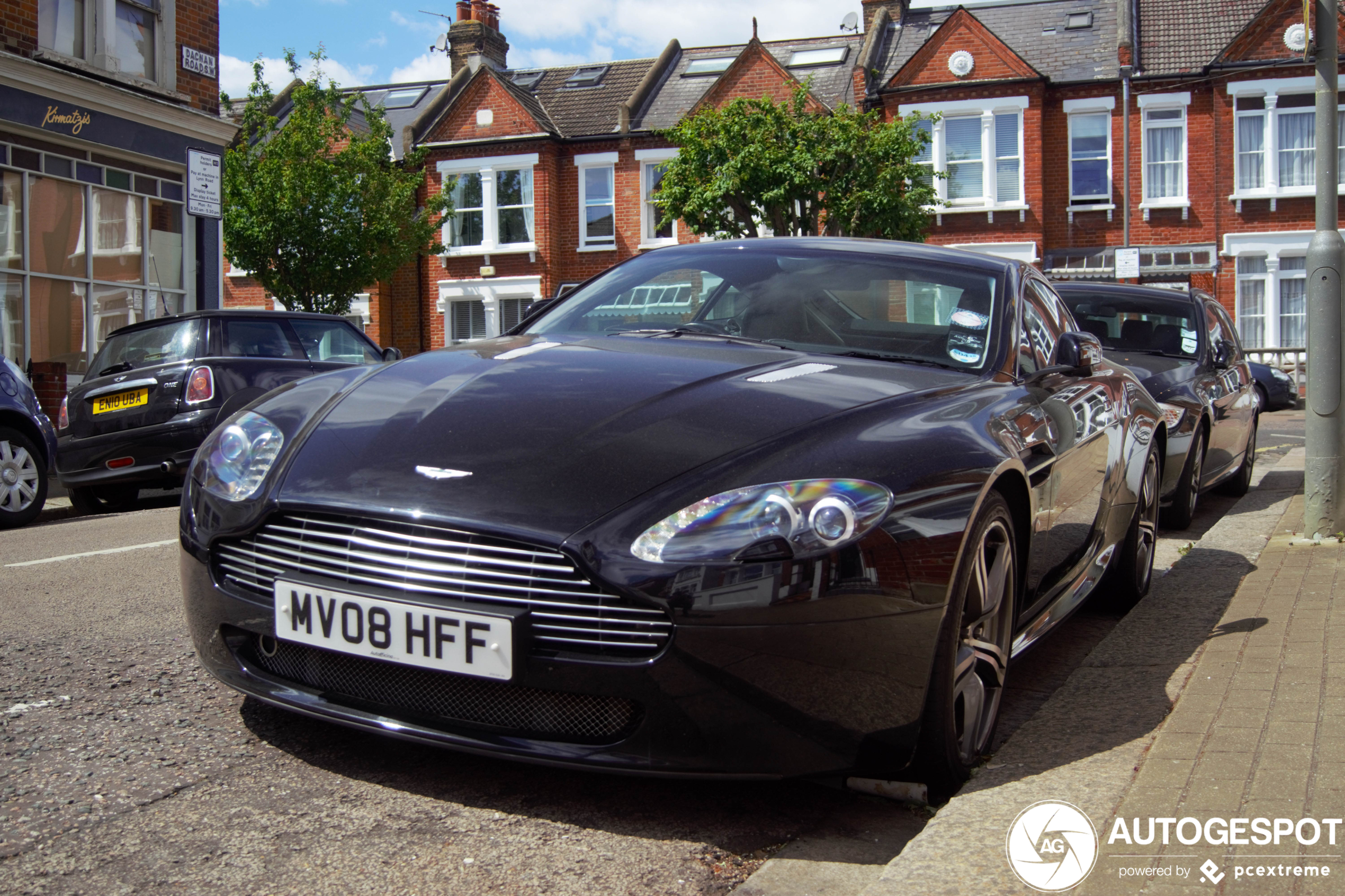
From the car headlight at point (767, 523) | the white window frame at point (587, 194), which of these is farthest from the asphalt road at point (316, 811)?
the white window frame at point (587, 194)

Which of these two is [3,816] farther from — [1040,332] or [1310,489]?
[1310,489]

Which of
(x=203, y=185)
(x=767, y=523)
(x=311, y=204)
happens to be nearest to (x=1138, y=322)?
Result: (x=767, y=523)

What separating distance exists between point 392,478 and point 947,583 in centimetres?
120

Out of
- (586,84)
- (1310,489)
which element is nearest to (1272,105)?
(586,84)

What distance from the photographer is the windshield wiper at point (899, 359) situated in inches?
142

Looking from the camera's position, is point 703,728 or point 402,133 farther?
point 402,133

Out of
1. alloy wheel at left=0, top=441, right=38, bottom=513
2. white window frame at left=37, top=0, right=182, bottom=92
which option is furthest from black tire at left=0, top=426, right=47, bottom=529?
white window frame at left=37, top=0, right=182, bottom=92

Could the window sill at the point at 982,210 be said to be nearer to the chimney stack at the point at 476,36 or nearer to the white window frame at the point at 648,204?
the white window frame at the point at 648,204

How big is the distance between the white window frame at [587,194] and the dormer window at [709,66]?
347 centimetres

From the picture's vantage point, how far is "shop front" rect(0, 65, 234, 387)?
601 inches

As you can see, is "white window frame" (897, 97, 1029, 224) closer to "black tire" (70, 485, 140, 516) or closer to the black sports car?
"black tire" (70, 485, 140, 516)

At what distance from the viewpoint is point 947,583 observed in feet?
8.64

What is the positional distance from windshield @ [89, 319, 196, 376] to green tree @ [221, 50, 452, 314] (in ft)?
48.3

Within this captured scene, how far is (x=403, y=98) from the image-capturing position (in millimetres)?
35906
